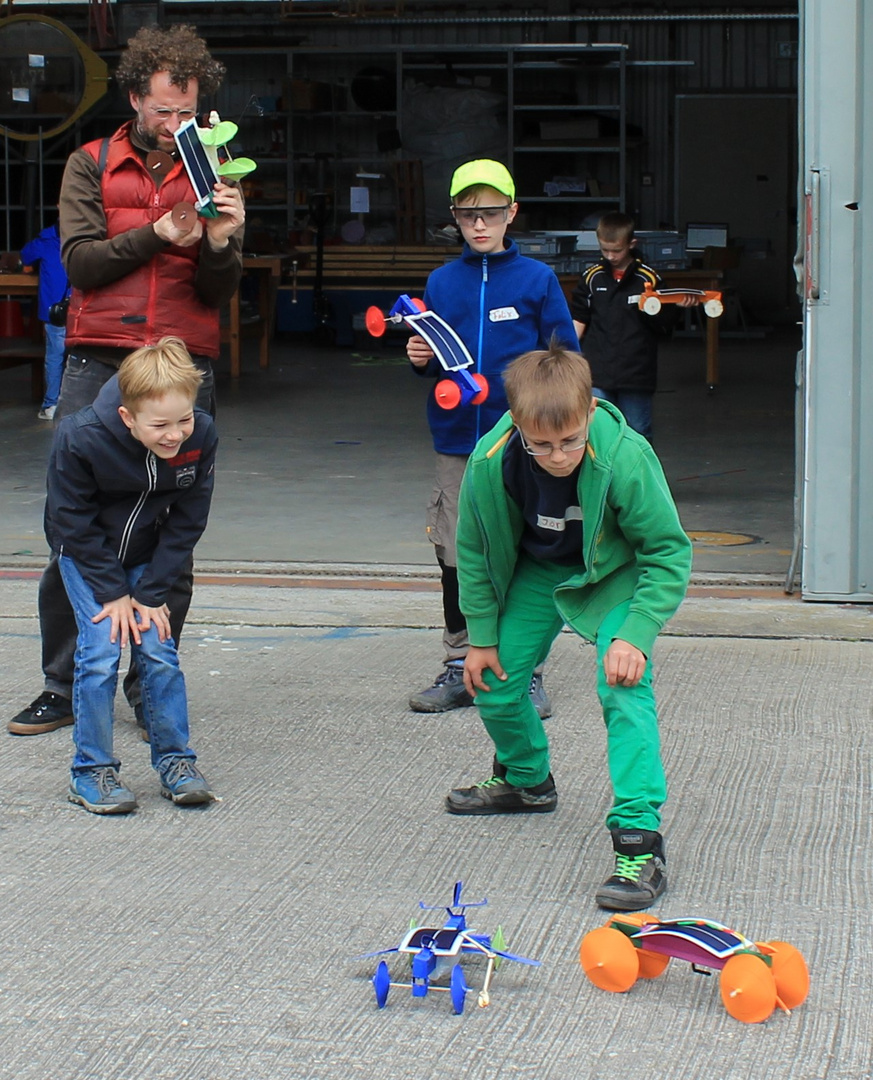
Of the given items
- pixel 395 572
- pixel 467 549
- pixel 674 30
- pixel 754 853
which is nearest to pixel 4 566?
pixel 395 572

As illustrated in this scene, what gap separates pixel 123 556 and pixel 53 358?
8.17m

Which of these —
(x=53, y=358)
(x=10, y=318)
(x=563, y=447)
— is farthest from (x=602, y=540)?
(x=10, y=318)

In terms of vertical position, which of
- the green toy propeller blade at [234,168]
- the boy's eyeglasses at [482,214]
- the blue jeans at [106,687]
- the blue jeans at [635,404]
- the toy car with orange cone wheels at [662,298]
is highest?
the green toy propeller blade at [234,168]

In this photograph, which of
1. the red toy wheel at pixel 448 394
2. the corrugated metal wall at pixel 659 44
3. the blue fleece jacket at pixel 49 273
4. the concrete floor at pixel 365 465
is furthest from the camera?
the corrugated metal wall at pixel 659 44

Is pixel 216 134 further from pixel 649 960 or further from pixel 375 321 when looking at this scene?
pixel 649 960

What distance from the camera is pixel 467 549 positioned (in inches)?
142

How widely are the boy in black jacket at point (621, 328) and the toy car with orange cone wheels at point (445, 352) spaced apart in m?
3.66

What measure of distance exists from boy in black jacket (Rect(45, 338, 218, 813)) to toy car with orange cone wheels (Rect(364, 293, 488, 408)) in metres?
0.77

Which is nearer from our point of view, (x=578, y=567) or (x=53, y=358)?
(x=578, y=567)

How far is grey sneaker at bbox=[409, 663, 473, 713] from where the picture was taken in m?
4.75

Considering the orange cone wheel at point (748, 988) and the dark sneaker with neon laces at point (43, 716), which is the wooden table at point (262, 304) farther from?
the orange cone wheel at point (748, 988)

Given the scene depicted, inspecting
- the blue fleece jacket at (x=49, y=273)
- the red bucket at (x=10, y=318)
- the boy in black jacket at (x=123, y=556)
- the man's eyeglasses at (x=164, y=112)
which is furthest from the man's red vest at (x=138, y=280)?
the red bucket at (x=10, y=318)

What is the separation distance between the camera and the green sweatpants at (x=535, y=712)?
3.37 m

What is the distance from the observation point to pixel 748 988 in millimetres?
2760
